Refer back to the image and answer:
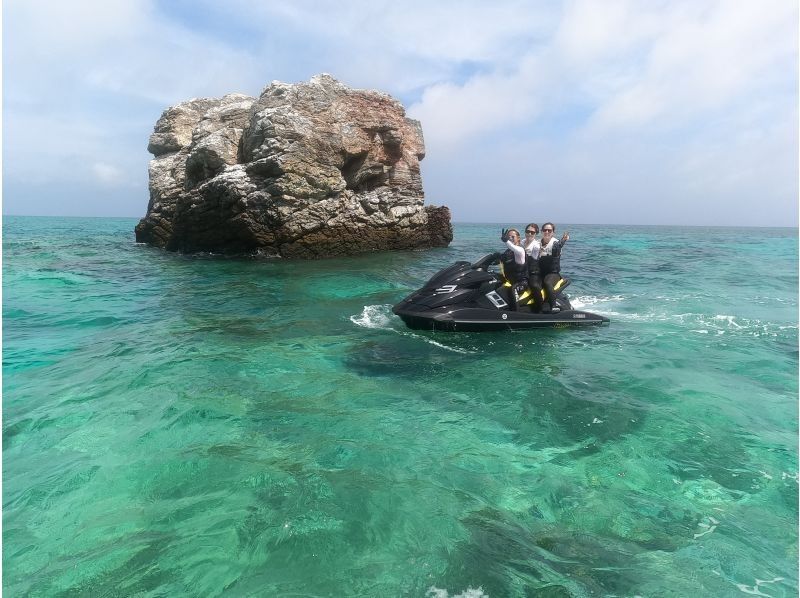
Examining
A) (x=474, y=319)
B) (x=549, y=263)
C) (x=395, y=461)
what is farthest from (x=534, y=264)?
(x=395, y=461)

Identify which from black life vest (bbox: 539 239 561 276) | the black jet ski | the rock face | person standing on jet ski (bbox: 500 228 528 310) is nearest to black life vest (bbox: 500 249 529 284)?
person standing on jet ski (bbox: 500 228 528 310)

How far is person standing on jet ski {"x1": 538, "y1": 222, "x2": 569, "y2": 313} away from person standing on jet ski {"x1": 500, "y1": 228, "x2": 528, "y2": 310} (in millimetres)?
360

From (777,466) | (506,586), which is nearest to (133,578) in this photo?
(506,586)

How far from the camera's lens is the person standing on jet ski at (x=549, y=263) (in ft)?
27.0

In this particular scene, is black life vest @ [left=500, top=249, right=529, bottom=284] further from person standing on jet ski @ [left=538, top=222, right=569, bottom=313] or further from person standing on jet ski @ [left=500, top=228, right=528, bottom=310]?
person standing on jet ski @ [left=538, top=222, right=569, bottom=313]

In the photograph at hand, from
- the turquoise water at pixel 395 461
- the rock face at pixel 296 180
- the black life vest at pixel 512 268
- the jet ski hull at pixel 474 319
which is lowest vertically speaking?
the turquoise water at pixel 395 461

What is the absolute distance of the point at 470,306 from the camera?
7.84 meters

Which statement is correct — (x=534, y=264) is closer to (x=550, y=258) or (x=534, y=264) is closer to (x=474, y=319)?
(x=550, y=258)

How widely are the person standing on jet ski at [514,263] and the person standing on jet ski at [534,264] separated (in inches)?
4.2

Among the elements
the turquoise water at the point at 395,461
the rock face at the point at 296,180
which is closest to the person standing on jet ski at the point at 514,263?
the turquoise water at the point at 395,461

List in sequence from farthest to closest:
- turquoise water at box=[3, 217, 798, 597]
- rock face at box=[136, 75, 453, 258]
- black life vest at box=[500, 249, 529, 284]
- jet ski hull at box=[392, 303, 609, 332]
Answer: rock face at box=[136, 75, 453, 258]
black life vest at box=[500, 249, 529, 284]
jet ski hull at box=[392, 303, 609, 332]
turquoise water at box=[3, 217, 798, 597]

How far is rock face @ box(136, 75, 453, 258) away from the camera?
63.1 ft

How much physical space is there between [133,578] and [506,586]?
83.3 inches

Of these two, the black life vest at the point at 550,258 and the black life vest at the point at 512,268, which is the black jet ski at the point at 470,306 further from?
the black life vest at the point at 550,258
